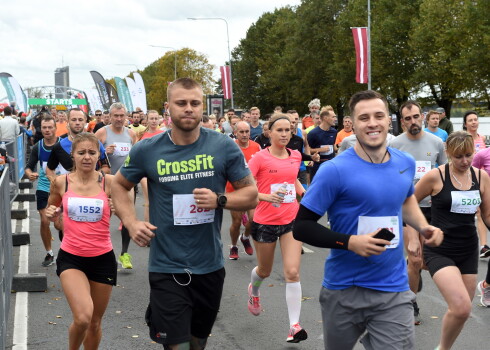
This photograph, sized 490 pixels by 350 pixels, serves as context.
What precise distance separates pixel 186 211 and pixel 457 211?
8.16 feet

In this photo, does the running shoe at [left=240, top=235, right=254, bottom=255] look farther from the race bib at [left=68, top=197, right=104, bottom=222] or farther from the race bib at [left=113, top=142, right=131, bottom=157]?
the race bib at [left=68, top=197, right=104, bottom=222]

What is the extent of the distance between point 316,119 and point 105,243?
408 inches

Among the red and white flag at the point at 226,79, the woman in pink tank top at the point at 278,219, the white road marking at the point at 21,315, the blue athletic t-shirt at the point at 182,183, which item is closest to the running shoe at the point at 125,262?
the white road marking at the point at 21,315

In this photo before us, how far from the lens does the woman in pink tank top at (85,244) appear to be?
17.2ft

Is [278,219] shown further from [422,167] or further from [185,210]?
[185,210]

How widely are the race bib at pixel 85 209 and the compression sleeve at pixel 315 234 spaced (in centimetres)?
232

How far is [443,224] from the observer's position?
19.0 ft

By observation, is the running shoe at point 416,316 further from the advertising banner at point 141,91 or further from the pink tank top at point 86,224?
the advertising banner at point 141,91

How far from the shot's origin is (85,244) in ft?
18.2

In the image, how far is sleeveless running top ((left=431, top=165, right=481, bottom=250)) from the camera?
5703mm

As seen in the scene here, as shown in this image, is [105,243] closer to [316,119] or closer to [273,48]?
[316,119]

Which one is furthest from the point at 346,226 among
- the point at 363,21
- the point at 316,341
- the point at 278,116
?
the point at 363,21

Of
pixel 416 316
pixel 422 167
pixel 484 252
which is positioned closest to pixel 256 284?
pixel 416 316

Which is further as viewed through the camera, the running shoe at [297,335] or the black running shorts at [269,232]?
the black running shorts at [269,232]
